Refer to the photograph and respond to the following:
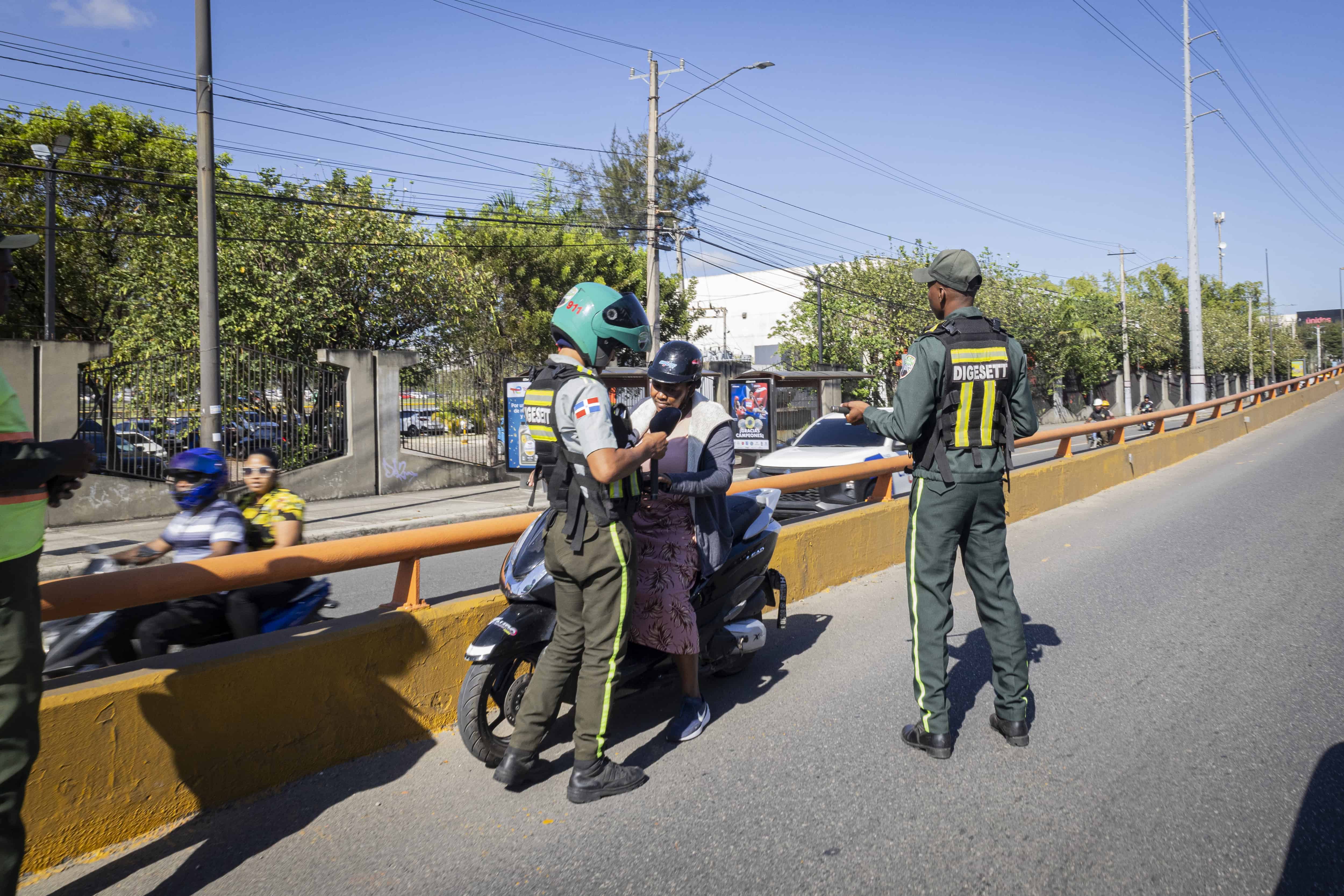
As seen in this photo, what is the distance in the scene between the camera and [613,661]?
135 inches

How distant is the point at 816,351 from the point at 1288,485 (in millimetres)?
23440

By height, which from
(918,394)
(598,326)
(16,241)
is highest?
(16,241)

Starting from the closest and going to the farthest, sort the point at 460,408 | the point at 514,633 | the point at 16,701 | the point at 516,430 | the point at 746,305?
the point at 16,701 < the point at 514,633 < the point at 516,430 < the point at 460,408 < the point at 746,305

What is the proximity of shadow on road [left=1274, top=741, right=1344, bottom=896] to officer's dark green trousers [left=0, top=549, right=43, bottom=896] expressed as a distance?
346cm

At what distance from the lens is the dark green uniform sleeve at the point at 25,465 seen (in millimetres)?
2314

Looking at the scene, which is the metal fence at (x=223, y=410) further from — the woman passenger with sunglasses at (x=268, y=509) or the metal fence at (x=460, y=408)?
the woman passenger with sunglasses at (x=268, y=509)

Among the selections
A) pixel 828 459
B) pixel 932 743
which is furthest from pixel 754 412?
pixel 932 743

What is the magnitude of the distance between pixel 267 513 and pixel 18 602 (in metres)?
2.58

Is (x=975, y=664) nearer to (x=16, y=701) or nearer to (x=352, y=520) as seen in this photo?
(x=16, y=701)

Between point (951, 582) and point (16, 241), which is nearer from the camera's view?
point (16, 241)

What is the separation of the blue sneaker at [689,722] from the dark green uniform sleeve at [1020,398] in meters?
1.81

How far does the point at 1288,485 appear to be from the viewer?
38.5 feet

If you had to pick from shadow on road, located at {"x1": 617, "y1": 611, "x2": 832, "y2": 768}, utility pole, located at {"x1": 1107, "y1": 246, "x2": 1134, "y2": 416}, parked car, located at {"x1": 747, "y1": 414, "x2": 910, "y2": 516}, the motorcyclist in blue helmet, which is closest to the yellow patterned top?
the motorcyclist in blue helmet

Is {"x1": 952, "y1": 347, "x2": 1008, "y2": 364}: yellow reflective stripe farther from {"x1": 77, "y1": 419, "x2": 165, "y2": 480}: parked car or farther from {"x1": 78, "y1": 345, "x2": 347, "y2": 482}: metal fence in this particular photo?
{"x1": 77, "y1": 419, "x2": 165, "y2": 480}: parked car
